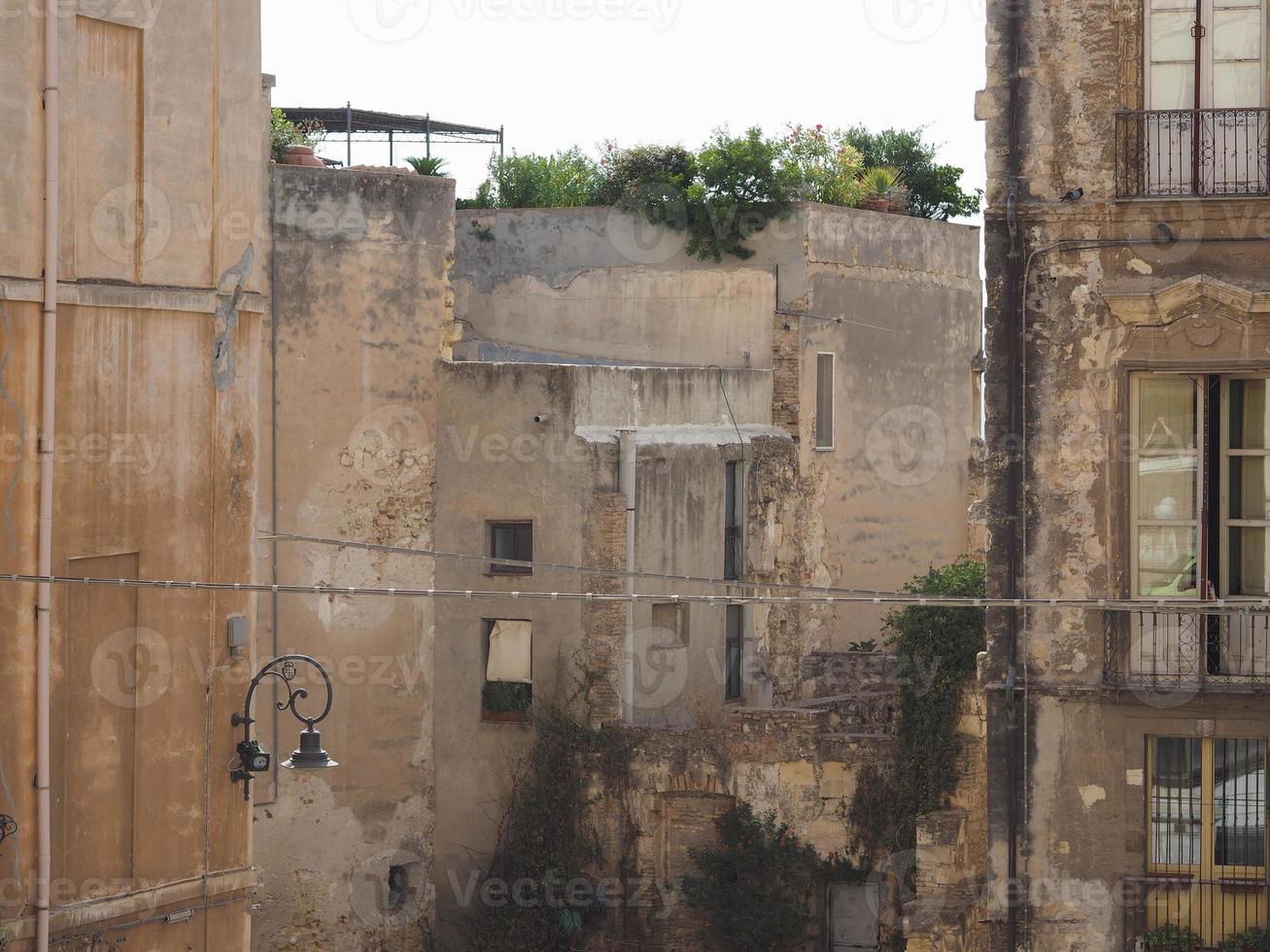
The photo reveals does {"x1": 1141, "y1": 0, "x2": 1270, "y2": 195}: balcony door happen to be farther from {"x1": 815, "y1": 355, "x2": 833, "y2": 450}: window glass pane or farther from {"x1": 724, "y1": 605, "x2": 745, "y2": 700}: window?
{"x1": 815, "y1": 355, "x2": 833, "y2": 450}: window glass pane

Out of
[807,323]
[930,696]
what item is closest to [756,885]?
[930,696]

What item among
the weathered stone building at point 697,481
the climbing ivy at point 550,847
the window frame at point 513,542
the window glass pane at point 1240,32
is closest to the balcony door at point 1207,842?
the window glass pane at point 1240,32

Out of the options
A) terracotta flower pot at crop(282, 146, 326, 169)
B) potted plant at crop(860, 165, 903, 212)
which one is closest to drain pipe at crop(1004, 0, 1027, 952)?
terracotta flower pot at crop(282, 146, 326, 169)

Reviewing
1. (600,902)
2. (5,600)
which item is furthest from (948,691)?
(5,600)

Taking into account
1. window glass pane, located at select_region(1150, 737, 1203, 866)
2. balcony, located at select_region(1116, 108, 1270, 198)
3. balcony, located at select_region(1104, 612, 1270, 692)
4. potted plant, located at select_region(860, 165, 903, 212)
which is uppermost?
potted plant, located at select_region(860, 165, 903, 212)

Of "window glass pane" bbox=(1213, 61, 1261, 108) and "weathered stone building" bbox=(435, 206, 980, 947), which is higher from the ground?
"window glass pane" bbox=(1213, 61, 1261, 108)

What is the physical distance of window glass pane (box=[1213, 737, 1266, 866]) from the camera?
46.1 ft

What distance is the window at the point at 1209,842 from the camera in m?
14.0

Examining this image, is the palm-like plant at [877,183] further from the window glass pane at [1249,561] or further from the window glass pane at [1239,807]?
Result: the window glass pane at [1239,807]

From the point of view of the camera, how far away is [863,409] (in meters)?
29.8

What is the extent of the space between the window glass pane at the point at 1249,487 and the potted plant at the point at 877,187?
17.0m

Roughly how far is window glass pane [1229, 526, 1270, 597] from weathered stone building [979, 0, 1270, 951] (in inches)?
0.6

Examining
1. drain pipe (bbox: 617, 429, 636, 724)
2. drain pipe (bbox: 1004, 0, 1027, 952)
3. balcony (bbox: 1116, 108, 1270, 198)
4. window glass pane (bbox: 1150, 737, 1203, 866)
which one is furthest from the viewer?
drain pipe (bbox: 617, 429, 636, 724)

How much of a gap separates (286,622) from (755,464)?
272 inches
